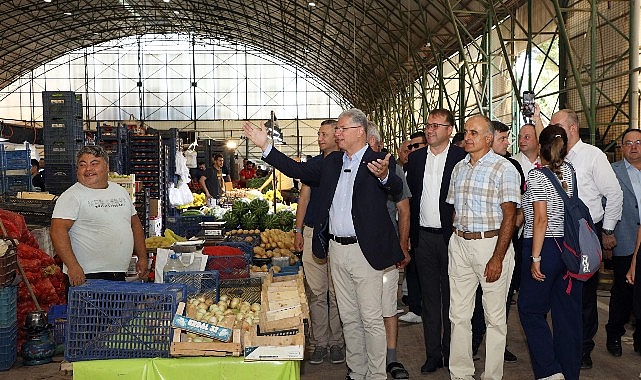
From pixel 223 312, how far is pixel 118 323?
617 millimetres

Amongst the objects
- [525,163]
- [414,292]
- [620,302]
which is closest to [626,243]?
[620,302]

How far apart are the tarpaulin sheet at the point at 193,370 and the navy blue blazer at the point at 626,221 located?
292 cm

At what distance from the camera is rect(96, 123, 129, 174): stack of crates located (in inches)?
433

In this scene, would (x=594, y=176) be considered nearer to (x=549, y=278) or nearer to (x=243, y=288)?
(x=549, y=278)

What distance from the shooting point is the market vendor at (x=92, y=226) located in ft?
14.1

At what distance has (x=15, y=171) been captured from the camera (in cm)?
984

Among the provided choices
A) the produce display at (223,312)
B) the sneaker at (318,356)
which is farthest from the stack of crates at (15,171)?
the produce display at (223,312)

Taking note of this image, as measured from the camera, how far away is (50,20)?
91.3ft

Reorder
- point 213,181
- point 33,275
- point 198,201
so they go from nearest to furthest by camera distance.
Result: 1. point 33,275
2. point 198,201
3. point 213,181

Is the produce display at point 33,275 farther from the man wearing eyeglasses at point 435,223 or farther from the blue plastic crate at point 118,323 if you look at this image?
the man wearing eyeglasses at point 435,223

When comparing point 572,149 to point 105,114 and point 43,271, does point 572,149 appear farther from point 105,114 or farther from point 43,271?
point 105,114

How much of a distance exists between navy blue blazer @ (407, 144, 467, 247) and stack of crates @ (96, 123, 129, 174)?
7043mm

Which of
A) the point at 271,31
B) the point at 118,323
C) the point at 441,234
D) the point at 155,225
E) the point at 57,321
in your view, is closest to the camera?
the point at 118,323

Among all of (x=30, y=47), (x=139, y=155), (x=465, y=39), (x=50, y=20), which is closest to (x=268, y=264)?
(x=139, y=155)
